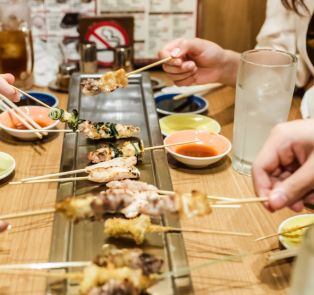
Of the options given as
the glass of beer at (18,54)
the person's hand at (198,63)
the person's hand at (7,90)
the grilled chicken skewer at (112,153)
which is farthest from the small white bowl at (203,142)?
the glass of beer at (18,54)

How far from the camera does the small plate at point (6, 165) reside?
72.0 inches

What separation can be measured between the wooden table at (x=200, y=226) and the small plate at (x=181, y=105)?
0.65 metres

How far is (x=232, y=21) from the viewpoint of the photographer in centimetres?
346

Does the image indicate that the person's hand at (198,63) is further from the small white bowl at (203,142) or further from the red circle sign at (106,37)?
the red circle sign at (106,37)

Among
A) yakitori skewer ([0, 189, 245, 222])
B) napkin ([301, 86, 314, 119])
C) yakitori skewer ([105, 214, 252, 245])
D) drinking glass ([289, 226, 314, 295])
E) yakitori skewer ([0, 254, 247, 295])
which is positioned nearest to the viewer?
drinking glass ([289, 226, 314, 295])

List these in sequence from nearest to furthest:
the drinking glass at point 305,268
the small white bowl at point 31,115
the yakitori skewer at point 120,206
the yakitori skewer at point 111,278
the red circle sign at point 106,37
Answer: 1. the drinking glass at point 305,268
2. the yakitori skewer at point 111,278
3. the yakitori skewer at point 120,206
4. the small white bowl at point 31,115
5. the red circle sign at point 106,37

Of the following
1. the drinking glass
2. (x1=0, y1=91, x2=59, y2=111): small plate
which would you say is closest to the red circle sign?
(x1=0, y1=91, x2=59, y2=111): small plate

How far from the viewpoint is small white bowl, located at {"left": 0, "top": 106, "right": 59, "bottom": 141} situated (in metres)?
2.16

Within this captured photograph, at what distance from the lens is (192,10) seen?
137 inches

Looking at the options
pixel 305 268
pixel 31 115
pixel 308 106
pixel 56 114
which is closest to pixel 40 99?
pixel 31 115

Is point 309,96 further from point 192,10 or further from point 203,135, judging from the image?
point 192,10

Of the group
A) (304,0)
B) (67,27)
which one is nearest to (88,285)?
(304,0)

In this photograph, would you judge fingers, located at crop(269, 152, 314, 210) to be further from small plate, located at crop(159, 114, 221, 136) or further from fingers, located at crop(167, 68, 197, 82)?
fingers, located at crop(167, 68, 197, 82)

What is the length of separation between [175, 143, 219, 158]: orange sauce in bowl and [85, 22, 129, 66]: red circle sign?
1772 mm
